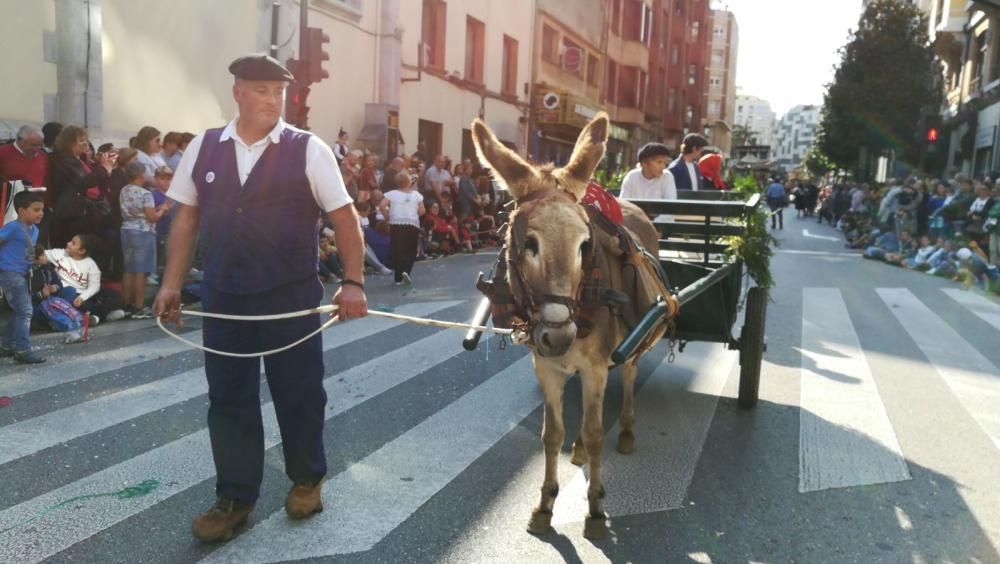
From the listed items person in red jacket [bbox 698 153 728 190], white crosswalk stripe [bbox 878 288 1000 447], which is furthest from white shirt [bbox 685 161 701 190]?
white crosswalk stripe [bbox 878 288 1000 447]

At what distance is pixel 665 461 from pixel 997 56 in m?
28.9

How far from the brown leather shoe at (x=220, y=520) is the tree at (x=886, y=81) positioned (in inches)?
1307

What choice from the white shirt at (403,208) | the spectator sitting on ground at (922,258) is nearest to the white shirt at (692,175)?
the white shirt at (403,208)

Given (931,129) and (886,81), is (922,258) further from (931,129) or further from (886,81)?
(886,81)

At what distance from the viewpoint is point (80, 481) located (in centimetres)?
438

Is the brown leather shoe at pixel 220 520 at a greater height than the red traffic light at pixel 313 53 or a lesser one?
lesser

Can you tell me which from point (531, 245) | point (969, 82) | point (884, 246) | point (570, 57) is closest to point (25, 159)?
point (531, 245)

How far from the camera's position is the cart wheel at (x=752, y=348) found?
5.99 m

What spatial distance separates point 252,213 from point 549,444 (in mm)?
1821

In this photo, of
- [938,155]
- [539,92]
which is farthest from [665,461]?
[938,155]

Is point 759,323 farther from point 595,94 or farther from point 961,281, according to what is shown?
point 595,94

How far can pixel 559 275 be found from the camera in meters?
3.41

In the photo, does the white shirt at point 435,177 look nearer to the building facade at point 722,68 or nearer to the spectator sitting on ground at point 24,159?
the spectator sitting on ground at point 24,159

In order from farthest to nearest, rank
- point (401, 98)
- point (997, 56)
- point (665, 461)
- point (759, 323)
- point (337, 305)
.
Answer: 1. point (997, 56)
2. point (401, 98)
3. point (759, 323)
4. point (665, 461)
5. point (337, 305)
